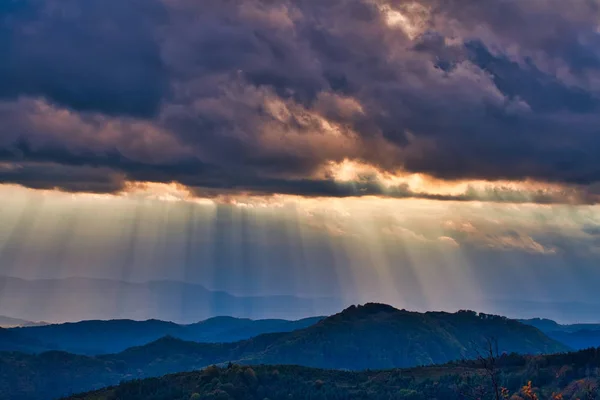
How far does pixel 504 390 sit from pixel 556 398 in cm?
650

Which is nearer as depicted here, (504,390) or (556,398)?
(556,398)

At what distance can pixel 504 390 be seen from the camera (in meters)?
79.6

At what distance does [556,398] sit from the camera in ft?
243
